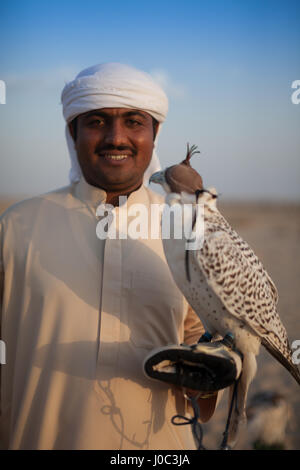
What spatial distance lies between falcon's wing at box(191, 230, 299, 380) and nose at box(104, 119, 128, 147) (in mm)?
672

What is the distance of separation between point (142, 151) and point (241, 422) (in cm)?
150

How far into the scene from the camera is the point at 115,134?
1992 mm

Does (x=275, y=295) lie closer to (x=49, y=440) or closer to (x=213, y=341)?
(x=213, y=341)

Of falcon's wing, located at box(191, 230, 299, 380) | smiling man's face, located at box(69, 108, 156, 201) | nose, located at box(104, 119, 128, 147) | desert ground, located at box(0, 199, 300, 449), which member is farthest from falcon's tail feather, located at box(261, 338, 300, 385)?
desert ground, located at box(0, 199, 300, 449)

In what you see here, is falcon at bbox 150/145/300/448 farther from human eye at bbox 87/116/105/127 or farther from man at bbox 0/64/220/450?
human eye at bbox 87/116/105/127

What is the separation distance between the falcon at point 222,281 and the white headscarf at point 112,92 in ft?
1.49

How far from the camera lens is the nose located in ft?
6.49

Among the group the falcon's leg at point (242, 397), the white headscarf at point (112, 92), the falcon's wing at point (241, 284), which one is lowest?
the falcon's leg at point (242, 397)

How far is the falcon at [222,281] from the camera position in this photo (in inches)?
70.5

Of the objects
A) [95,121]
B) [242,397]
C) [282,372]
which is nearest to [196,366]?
[242,397]

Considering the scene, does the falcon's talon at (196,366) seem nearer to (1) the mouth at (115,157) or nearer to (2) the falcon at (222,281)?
(2) the falcon at (222,281)

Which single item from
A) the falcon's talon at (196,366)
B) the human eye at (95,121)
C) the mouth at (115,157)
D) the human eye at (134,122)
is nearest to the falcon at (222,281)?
the falcon's talon at (196,366)

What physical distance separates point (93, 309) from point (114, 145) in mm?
845

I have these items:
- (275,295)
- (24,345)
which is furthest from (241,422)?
(24,345)
